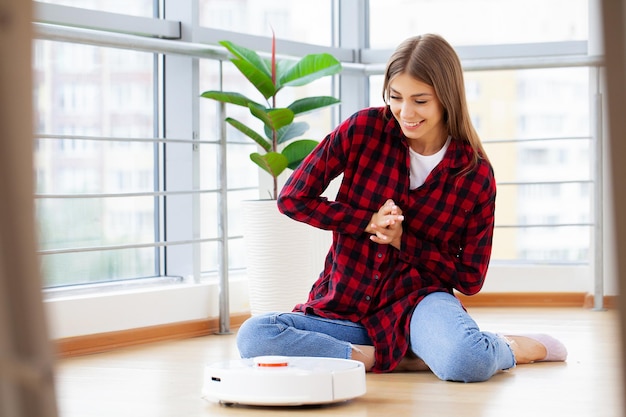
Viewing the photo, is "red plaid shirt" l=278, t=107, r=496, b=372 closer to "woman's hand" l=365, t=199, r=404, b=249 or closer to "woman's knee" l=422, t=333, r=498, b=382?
"woman's hand" l=365, t=199, r=404, b=249

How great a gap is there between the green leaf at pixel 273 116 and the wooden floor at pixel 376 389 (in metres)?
0.63

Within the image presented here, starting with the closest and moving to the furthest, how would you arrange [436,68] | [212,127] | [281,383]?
1. [281,383]
2. [436,68]
3. [212,127]

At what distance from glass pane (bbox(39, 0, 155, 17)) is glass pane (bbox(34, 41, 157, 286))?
0.11 metres

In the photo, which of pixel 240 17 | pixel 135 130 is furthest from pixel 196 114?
pixel 240 17

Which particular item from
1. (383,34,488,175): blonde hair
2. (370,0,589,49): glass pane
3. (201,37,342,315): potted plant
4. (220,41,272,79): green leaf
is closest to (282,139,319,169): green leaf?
(201,37,342,315): potted plant

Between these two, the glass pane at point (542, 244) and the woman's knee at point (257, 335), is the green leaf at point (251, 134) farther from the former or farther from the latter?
the glass pane at point (542, 244)

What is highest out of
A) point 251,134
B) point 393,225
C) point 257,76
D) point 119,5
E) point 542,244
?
point 119,5

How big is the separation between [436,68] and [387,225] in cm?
34

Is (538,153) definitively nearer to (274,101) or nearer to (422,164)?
(274,101)

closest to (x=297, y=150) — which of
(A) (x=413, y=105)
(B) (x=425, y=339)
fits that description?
(A) (x=413, y=105)

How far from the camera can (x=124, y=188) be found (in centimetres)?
270

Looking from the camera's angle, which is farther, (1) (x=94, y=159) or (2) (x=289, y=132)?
(2) (x=289, y=132)

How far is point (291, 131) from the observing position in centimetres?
271

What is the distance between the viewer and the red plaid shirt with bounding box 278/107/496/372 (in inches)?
78.9
